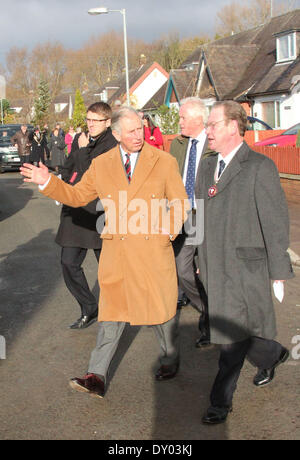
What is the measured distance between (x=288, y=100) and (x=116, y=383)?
28.3 m

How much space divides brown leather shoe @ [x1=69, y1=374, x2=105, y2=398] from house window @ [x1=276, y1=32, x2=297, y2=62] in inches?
1227

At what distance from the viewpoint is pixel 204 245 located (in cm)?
402

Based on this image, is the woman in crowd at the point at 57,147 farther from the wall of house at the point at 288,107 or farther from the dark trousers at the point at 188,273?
the dark trousers at the point at 188,273

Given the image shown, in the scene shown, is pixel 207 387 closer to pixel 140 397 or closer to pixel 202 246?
pixel 140 397

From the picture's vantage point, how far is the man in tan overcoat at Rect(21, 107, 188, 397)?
166 inches

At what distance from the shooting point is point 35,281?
7891mm

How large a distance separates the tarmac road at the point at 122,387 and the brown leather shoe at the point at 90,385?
2.9 inches

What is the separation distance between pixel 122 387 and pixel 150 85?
61470mm

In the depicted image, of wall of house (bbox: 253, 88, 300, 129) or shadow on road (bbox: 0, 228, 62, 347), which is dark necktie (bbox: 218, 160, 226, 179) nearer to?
shadow on road (bbox: 0, 228, 62, 347)

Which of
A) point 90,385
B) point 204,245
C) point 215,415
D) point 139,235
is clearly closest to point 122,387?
point 90,385

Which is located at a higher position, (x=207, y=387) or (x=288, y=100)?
(x=288, y=100)

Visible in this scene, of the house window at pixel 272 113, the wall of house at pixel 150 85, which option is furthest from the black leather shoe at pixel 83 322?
the wall of house at pixel 150 85

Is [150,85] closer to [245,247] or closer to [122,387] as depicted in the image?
[122,387]
